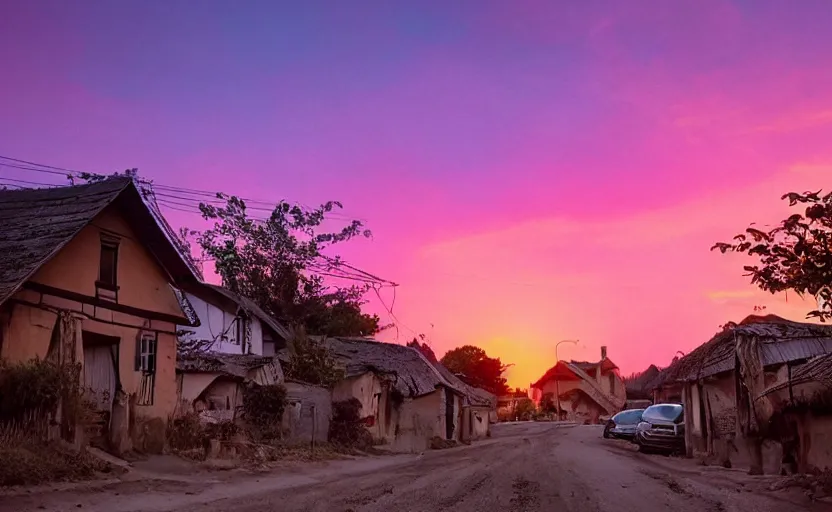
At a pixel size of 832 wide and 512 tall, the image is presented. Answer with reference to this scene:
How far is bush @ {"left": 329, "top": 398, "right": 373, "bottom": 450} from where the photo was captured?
1286 inches

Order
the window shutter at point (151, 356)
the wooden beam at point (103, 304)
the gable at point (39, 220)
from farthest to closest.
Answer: the window shutter at point (151, 356) → the wooden beam at point (103, 304) → the gable at point (39, 220)

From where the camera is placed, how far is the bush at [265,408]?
27.4 metres

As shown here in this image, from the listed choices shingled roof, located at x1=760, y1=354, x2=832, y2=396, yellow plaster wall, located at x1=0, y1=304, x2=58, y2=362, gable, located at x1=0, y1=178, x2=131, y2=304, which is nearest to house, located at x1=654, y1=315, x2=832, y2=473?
shingled roof, located at x1=760, y1=354, x2=832, y2=396

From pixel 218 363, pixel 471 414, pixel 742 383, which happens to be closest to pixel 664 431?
pixel 742 383

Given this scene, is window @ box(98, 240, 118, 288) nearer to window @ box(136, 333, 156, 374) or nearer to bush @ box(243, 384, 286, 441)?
window @ box(136, 333, 156, 374)

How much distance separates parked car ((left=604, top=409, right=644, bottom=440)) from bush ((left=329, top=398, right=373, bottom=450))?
1674cm

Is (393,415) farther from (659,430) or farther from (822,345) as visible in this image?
(822,345)

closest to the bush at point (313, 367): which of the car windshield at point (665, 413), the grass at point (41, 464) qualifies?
the car windshield at point (665, 413)

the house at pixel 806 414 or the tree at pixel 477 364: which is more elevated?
the tree at pixel 477 364

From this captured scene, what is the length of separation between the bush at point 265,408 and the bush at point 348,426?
4.75 metres

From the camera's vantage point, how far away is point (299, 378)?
3328 cm

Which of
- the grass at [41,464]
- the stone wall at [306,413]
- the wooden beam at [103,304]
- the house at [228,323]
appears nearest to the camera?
the grass at [41,464]

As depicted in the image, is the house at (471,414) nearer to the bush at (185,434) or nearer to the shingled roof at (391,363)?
the shingled roof at (391,363)

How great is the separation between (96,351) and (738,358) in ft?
57.1
